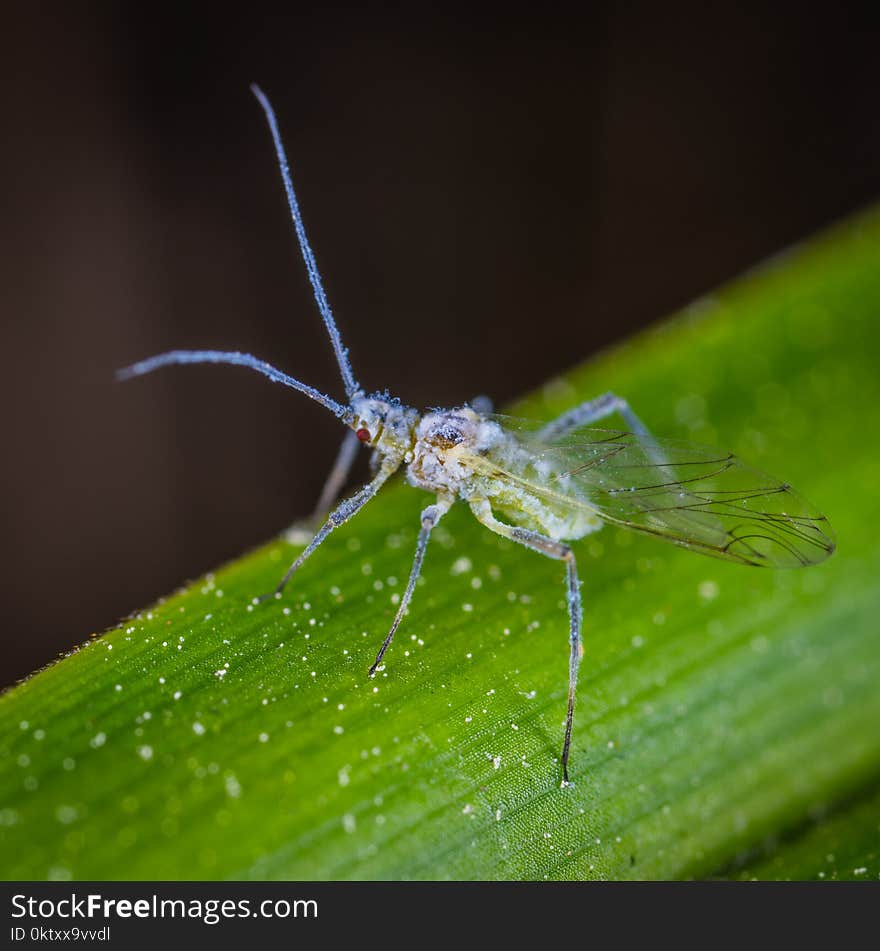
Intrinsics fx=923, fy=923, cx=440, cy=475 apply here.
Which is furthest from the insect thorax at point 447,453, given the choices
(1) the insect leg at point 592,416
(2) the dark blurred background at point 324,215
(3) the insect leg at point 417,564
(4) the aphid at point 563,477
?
(2) the dark blurred background at point 324,215

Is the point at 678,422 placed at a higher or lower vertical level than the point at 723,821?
higher

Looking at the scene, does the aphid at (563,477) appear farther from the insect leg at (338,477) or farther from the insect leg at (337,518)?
the insect leg at (338,477)

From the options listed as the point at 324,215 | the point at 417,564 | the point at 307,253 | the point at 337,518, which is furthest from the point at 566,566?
the point at 324,215

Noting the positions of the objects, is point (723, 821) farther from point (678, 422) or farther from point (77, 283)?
point (77, 283)

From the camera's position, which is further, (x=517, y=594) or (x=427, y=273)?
(x=427, y=273)

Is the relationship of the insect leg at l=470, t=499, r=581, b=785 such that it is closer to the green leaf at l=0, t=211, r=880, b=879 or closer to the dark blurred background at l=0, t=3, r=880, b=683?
the green leaf at l=0, t=211, r=880, b=879

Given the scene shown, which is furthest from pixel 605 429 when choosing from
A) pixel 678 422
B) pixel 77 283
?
pixel 77 283
